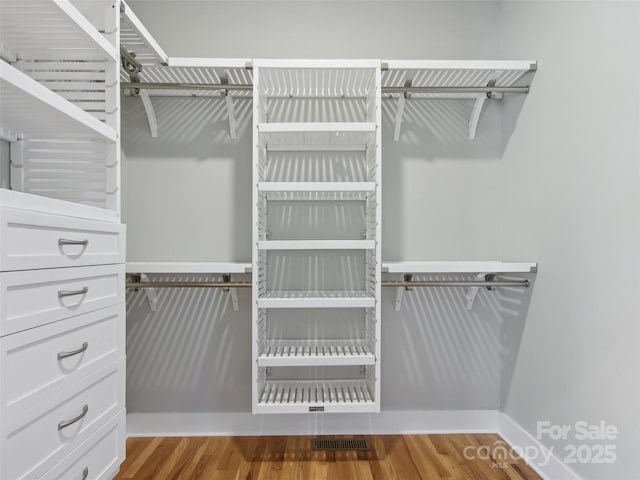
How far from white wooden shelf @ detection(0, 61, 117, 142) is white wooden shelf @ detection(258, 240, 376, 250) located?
689 millimetres

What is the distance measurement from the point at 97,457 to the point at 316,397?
878mm

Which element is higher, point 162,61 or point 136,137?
point 162,61

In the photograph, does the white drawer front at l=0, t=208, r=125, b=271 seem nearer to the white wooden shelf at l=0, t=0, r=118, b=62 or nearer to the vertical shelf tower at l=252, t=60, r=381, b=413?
the white wooden shelf at l=0, t=0, r=118, b=62

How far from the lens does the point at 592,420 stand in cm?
139

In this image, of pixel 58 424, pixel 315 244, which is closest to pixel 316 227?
pixel 315 244

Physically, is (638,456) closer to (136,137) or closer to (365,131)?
(365,131)

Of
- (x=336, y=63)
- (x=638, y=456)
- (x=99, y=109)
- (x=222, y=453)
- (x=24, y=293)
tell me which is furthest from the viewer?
(x=222, y=453)

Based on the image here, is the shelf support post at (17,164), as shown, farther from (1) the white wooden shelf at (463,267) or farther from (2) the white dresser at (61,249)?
(1) the white wooden shelf at (463,267)

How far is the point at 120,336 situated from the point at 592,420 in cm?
161

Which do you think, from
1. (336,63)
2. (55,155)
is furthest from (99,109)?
(336,63)

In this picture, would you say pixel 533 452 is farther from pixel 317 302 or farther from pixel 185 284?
pixel 185 284

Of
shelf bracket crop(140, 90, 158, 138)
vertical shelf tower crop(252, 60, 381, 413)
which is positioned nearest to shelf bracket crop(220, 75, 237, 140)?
vertical shelf tower crop(252, 60, 381, 413)

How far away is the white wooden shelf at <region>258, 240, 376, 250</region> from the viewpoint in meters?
1.68

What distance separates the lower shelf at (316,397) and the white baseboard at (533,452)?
2.31ft
